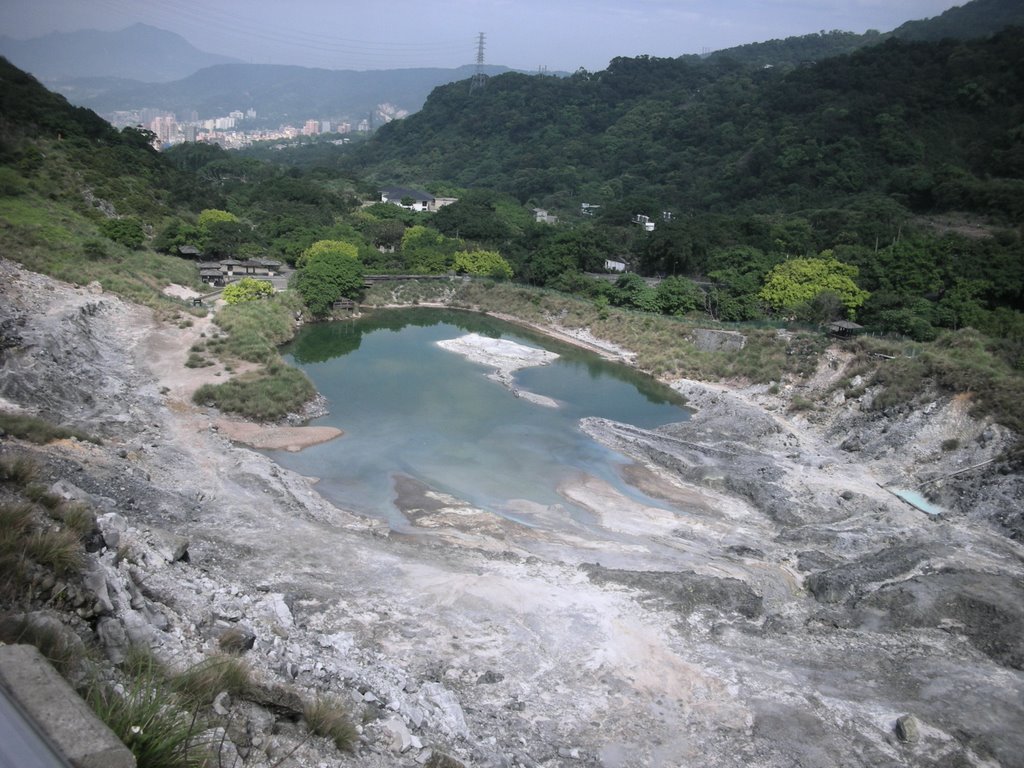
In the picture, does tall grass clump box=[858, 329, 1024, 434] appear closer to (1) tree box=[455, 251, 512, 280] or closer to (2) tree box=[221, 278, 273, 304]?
(1) tree box=[455, 251, 512, 280]

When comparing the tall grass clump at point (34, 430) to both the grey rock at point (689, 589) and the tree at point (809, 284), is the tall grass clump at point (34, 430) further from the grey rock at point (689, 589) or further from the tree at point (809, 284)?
the tree at point (809, 284)

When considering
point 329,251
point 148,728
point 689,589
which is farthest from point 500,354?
point 148,728

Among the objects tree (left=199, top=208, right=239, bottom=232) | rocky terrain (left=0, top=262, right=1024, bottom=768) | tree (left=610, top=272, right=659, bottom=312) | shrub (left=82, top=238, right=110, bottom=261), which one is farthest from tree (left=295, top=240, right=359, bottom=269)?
rocky terrain (left=0, top=262, right=1024, bottom=768)

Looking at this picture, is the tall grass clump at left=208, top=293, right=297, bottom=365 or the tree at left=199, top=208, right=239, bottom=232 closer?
the tall grass clump at left=208, top=293, right=297, bottom=365

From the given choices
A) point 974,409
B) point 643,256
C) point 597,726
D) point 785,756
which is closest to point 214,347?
point 597,726

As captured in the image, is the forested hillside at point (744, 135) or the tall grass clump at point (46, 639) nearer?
the tall grass clump at point (46, 639)

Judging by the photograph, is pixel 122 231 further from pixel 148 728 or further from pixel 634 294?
pixel 148 728

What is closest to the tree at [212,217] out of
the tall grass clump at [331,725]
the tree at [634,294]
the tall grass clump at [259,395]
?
the tall grass clump at [259,395]
